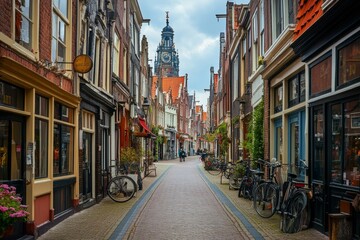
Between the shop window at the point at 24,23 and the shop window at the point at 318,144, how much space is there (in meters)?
5.24

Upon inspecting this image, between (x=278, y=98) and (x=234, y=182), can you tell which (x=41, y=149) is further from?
(x=234, y=182)

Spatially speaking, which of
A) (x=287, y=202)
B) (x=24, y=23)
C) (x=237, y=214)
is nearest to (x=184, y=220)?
(x=237, y=214)

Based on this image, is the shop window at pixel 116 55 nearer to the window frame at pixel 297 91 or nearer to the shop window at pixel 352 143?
the window frame at pixel 297 91

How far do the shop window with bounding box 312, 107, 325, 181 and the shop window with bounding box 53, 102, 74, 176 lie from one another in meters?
5.05

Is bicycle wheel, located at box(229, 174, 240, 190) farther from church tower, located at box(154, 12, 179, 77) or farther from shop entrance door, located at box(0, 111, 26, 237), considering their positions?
church tower, located at box(154, 12, 179, 77)

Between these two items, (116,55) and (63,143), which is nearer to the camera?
(63,143)

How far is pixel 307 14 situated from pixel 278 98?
4.07 metres

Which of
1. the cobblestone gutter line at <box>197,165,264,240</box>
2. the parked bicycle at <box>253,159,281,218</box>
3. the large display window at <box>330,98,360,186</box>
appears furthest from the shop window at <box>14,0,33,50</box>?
the parked bicycle at <box>253,159,281,218</box>

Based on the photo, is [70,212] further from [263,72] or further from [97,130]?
[263,72]

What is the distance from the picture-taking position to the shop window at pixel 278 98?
13.1m

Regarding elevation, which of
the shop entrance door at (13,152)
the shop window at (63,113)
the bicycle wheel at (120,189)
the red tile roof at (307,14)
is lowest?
the bicycle wheel at (120,189)

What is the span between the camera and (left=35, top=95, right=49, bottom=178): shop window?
909cm

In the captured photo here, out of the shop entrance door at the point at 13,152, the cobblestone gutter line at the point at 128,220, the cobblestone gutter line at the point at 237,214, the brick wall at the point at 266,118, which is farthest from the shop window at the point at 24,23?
the brick wall at the point at 266,118

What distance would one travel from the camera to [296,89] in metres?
11.4
